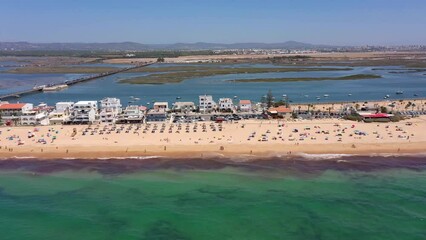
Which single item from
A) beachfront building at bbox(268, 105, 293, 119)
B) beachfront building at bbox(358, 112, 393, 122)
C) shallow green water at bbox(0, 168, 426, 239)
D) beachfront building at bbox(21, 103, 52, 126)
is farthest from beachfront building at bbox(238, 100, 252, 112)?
beachfront building at bbox(21, 103, 52, 126)

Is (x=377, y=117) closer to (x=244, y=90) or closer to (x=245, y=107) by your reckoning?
(x=245, y=107)

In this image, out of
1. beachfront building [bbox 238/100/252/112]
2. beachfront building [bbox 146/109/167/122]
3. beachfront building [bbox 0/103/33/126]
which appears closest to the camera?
beachfront building [bbox 146/109/167/122]

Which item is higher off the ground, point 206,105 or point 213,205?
point 206,105

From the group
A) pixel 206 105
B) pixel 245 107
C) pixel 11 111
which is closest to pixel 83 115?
pixel 11 111

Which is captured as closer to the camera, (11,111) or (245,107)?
(11,111)

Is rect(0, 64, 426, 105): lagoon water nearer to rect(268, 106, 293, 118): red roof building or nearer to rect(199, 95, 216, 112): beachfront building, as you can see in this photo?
rect(199, 95, 216, 112): beachfront building

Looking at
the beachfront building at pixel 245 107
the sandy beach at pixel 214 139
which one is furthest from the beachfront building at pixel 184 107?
the sandy beach at pixel 214 139
